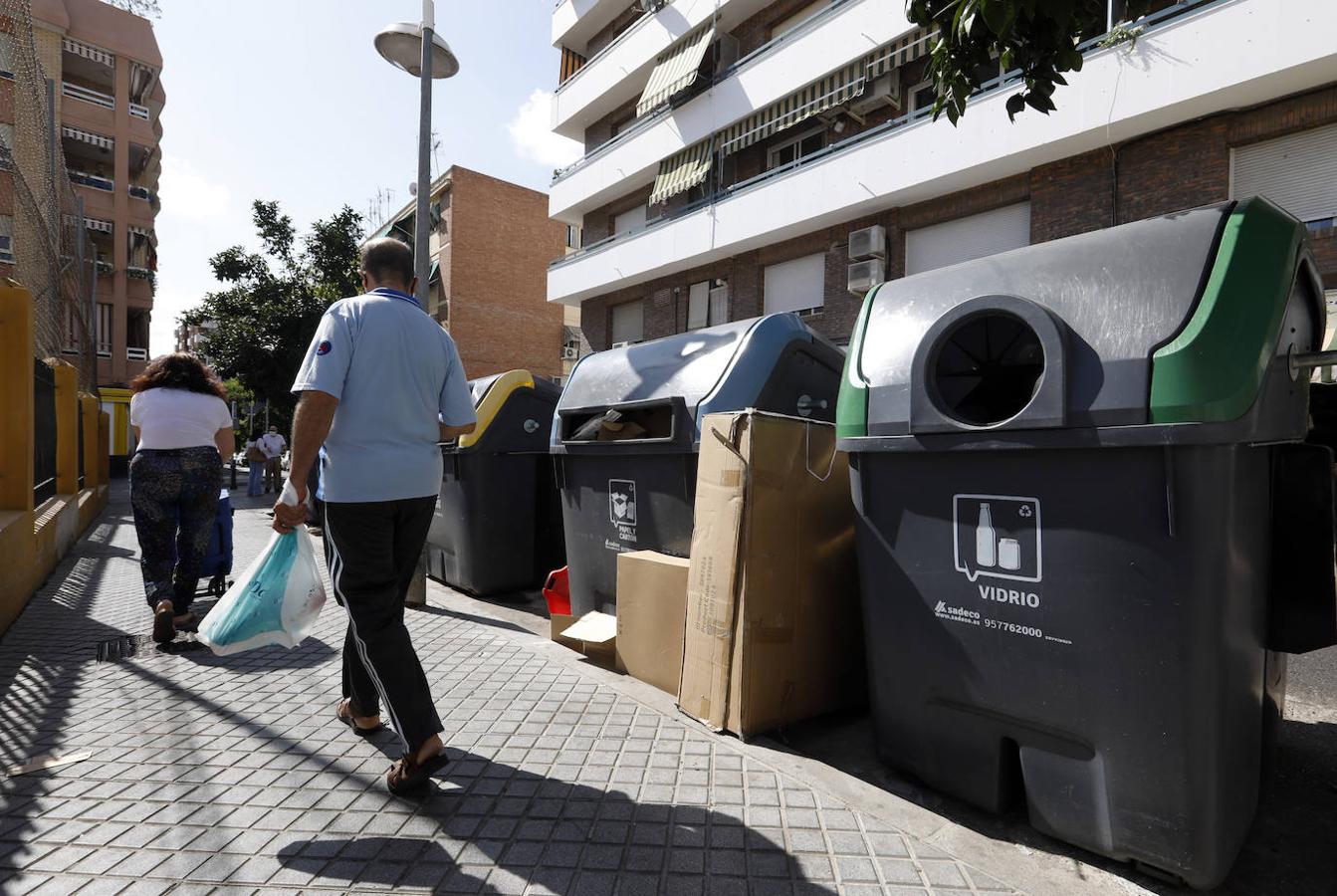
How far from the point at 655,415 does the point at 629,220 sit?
1678 centimetres

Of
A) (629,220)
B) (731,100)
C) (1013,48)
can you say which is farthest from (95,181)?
(1013,48)

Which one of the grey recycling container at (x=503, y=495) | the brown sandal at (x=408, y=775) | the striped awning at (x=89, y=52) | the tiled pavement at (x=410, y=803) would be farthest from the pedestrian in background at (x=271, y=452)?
the striped awning at (x=89, y=52)

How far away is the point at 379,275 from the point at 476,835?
1920mm

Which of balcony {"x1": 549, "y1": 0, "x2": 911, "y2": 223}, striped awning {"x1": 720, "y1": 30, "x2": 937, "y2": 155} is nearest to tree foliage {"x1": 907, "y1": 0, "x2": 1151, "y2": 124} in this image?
striped awning {"x1": 720, "y1": 30, "x2": 937, "y2": 155}

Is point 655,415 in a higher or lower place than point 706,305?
lower

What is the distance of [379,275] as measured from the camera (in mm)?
2631

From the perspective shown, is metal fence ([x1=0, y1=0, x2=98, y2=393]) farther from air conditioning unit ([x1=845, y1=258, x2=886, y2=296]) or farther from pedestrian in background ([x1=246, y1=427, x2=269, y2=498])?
air conditioning unit ([x1=845, y1=258, x2=886, y2=296])

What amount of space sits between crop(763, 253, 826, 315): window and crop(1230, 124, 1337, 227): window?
640 cm

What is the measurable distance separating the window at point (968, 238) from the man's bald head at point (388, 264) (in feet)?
32.0

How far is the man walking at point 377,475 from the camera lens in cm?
230

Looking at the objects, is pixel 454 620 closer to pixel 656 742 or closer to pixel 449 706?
pixel 449 706

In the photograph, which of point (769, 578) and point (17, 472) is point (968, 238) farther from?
point (17, 472)

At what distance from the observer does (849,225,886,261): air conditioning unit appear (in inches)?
484

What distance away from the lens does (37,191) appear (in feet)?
24.9
